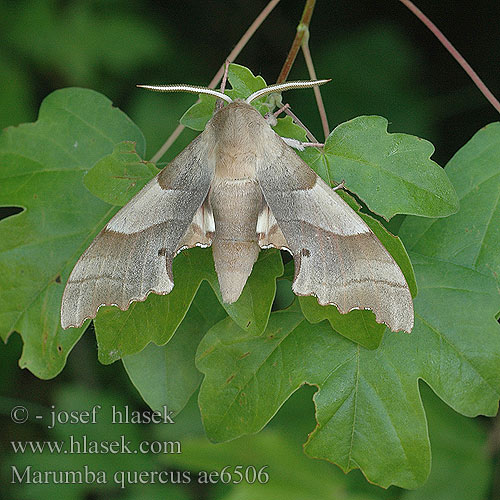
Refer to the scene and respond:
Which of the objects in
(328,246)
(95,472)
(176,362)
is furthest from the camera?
(95,472)

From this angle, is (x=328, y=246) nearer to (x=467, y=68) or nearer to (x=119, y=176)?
(x=119, y=176)

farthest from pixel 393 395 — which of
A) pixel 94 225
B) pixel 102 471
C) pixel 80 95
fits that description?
pixel 102 471

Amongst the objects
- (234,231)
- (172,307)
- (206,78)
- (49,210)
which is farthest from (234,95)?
(206,78)

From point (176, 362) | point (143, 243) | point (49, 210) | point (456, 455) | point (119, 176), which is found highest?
point (119, 176)

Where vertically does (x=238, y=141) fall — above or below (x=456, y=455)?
above

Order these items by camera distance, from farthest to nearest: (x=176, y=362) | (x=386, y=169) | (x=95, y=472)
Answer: (x=95, y=472) → (x=176, y=362) → (x=386, y=169)

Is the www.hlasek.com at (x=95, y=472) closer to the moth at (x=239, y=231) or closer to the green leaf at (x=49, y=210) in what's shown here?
the green leaf at (x=49, y=210)

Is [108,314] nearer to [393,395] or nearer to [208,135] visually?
[208,135]

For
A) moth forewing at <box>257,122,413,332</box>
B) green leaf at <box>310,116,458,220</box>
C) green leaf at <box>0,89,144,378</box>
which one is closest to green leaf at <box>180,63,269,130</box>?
moth forewing at <box>257,122,413,332</box>
